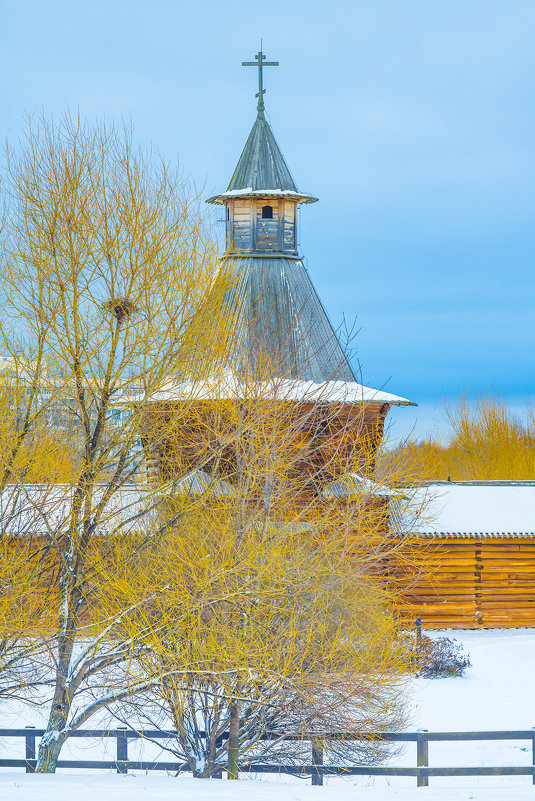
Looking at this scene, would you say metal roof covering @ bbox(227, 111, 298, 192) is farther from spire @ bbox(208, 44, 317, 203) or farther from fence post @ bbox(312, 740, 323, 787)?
fence post @ bbox(312, 740, 323, 787)

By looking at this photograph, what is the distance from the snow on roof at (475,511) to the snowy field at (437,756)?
A: 8.06ft

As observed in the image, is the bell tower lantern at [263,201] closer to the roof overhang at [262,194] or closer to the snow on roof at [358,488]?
the roof overhang at [262,194]

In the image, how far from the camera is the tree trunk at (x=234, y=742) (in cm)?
1119

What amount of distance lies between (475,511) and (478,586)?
74.4 inches

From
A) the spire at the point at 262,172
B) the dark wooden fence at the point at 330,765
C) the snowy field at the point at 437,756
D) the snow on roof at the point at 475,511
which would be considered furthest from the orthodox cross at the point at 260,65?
the dark wooden fence at the point at 330,765

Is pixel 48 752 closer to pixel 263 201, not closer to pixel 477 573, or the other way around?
pixel 477 573

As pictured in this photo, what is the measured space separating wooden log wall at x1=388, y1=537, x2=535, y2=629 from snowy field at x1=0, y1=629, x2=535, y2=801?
1.85 feet

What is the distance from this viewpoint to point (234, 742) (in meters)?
11.4

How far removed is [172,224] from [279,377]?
3.57 m

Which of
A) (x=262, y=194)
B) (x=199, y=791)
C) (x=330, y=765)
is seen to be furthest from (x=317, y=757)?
(x=262, y=194)

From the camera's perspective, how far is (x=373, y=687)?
11523 mm

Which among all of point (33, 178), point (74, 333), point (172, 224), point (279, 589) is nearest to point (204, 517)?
point (279, 589)

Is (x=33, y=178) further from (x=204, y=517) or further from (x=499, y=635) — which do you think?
(x=499, y=635)

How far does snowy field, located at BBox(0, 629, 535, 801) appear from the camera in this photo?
9.49m
